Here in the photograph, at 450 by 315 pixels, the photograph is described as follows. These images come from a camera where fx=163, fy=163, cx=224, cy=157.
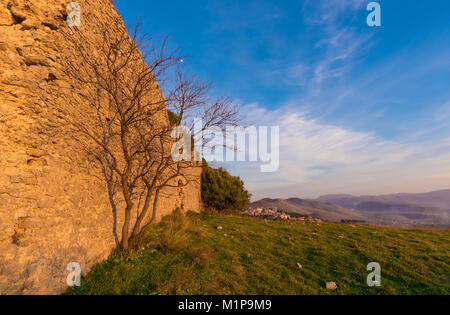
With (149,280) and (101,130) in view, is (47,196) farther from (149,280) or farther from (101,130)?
(149,280)

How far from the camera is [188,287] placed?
9.06ft

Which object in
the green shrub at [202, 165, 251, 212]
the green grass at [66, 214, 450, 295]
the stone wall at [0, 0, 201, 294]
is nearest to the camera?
the stone wall at [0, 0, 201, 294]

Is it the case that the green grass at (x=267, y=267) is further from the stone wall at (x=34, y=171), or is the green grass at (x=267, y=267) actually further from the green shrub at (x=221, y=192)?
the green shrub at (x=221, y=192)

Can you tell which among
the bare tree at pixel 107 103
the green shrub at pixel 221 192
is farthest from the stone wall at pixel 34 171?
the green shrub at pixel 221 192

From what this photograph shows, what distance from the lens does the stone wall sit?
2109mm

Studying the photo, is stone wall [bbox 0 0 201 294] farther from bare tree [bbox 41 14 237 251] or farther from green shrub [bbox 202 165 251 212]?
green shrub [bbox 202 165 251 212]

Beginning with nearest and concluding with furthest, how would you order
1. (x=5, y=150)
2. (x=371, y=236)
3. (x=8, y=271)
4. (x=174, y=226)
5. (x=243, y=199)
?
(x=8, y=271)
(x=5, y=150)
(x=174, y=226)
(x=371, y=236)
(x=243, y=199)

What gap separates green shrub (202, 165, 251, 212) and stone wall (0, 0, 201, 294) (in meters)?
8.79

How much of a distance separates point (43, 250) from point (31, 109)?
2044 millimetres

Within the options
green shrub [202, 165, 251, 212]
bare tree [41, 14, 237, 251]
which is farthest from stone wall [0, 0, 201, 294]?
green shrub [202, 165, 251, 212]

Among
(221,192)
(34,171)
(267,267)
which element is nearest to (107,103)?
(34,171)

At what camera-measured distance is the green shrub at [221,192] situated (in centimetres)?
1156

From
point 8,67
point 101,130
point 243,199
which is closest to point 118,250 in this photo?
point 101,130

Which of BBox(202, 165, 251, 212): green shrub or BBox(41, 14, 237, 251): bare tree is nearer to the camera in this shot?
BBox(41, 14, 237, 251): bare tree
